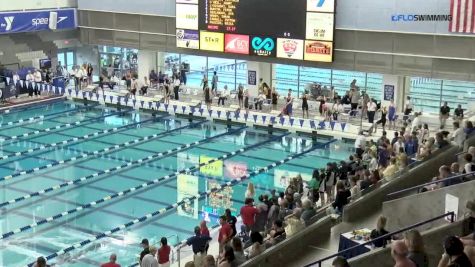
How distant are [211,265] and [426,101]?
2314 centimetres

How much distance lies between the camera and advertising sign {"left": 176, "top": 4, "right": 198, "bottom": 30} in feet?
86.4

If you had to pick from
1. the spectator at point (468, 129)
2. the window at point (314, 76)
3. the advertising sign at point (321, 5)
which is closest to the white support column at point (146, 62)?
the advertising sign at point (321, 5)

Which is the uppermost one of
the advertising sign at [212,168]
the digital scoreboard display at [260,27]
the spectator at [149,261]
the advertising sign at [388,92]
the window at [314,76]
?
the digital scoreboard display at [260,27]

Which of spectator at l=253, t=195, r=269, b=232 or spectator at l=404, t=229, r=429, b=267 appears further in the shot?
spectator at l=253, t=195, r=269, b=232

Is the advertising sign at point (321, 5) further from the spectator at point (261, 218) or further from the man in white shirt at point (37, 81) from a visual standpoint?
the spectator at point (261, 218)

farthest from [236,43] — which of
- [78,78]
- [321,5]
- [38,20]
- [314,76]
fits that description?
[314,76]

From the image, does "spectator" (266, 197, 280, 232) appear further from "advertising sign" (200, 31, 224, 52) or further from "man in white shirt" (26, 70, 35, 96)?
"man in white shirt" (26, 70, 35, 96)

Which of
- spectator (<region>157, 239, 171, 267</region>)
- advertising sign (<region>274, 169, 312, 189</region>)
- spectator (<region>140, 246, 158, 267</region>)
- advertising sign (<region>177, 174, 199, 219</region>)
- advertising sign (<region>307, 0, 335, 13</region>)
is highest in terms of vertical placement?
advertising sign (<region>307, 0, 335, 13</region>)

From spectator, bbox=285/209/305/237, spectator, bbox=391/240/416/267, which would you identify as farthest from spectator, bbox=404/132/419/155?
spectator, bbox=391/240/416/267

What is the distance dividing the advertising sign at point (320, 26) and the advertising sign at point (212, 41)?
3.69m

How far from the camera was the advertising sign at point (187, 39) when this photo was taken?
2659 cm

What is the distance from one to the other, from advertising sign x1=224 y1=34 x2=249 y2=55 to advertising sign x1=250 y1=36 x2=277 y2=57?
26 cm

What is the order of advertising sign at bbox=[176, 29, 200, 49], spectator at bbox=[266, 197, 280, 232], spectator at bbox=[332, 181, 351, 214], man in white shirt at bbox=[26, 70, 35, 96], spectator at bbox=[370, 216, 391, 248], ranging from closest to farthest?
1. spectator at bbox=[370, 216, 391, 248]
2. spectator at bbox=[332, 181, 351, 214]
3. spectator at bbox=[266, 197, 280, 232]
4. advertising sign at bbox=[176, 29, 200, 49]
5. man in white shirt at bbox=[26, 70, 35, 96]

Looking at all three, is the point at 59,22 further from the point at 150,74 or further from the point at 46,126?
the point at 46,126
